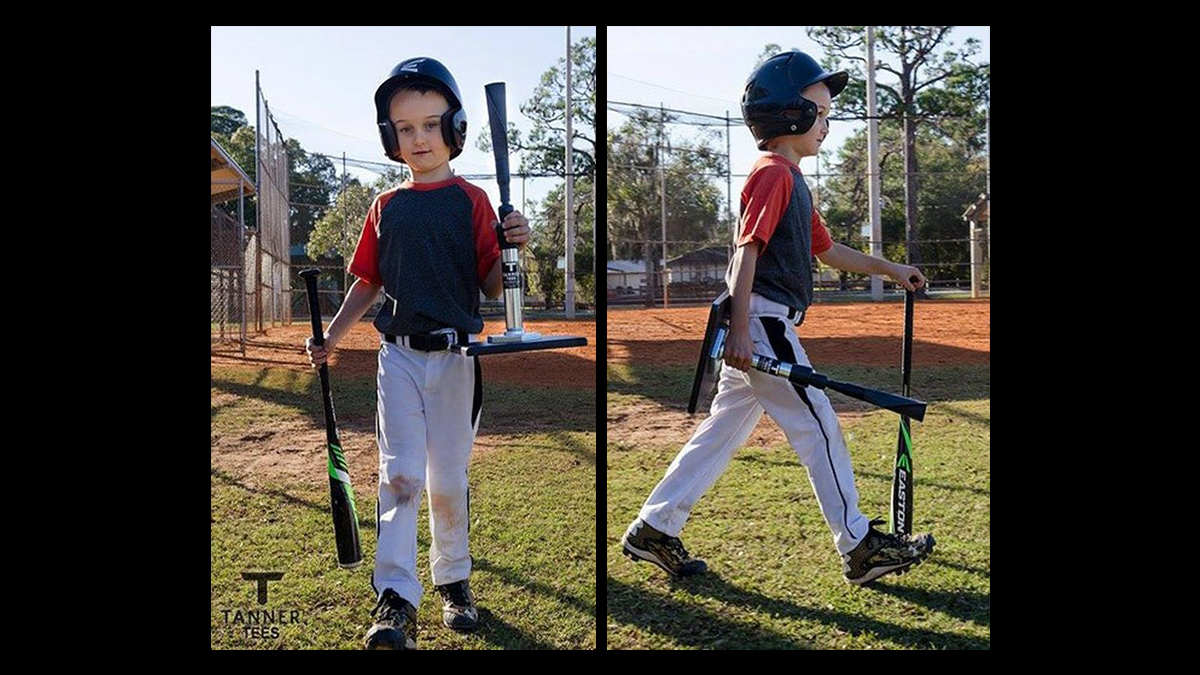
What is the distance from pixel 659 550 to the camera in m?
2.63

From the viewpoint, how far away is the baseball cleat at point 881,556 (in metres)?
2.48

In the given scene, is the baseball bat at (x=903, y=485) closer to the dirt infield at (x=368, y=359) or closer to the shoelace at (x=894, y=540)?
the shoelace at (x=894, y=540)

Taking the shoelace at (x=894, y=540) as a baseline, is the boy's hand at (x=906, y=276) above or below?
above

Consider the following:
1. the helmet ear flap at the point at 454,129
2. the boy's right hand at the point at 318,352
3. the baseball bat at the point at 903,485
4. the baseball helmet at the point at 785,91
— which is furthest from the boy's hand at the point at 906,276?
the boy's right hand at the point at 318,352

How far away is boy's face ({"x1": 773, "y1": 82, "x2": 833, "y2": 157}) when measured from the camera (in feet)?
8.09

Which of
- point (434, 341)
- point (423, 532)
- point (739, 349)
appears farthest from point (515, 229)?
point (423, 532)

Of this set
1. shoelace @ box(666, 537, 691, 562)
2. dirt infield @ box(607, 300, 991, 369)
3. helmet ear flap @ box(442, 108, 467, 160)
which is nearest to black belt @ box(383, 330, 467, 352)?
helmet ear flap @ box(442, 108, 467, 160)

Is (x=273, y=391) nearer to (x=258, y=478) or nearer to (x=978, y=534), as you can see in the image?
(x=258, y=478)

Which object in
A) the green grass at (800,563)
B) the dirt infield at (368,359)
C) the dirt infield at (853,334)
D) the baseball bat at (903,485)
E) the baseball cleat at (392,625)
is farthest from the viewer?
the dirt infield at (368,359)

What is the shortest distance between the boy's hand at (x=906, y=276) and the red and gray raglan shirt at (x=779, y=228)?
22cm

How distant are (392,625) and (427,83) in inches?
50.7

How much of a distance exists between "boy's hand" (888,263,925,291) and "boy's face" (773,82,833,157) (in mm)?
381

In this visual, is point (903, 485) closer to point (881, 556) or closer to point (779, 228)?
point (881, 556)
